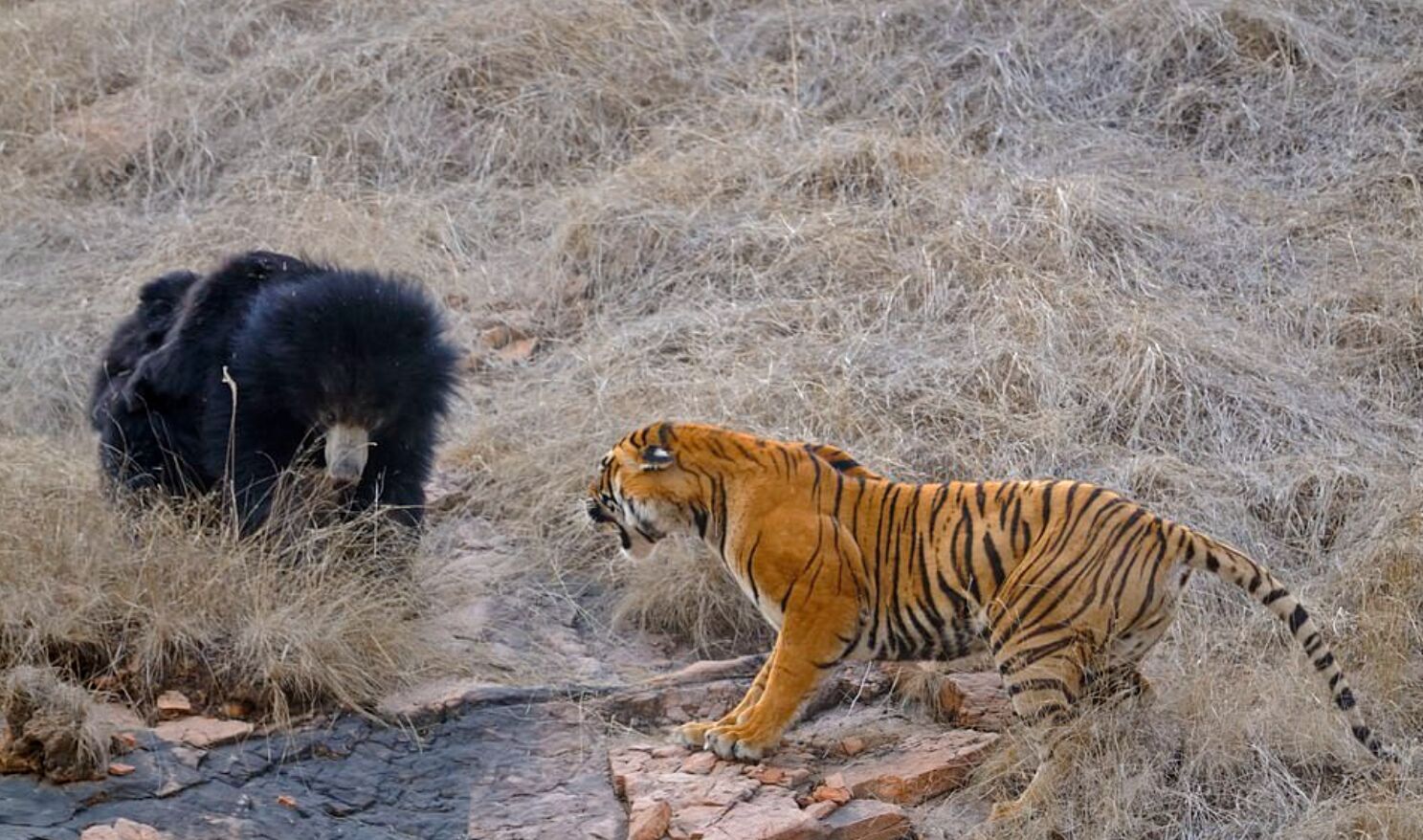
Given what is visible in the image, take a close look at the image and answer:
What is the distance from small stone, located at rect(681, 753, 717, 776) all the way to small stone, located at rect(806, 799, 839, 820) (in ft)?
1.06

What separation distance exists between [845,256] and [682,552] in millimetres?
2237

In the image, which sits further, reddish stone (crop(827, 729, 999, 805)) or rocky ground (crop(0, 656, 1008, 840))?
reddish stone (crop(827, 729, 999, 805))


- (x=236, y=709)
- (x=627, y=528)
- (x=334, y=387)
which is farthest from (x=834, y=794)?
(x=334, y=387)

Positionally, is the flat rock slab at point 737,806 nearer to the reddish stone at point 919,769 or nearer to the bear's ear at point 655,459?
the reddish stone at point 919,769

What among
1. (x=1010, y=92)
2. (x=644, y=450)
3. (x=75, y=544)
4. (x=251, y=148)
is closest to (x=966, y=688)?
(x=644, y=450)

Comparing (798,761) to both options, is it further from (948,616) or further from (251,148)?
(251,148)

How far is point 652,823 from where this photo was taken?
4590mm

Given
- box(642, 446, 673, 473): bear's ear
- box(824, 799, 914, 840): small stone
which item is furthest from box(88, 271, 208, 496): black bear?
box(824, 799, 914, 840): small stone

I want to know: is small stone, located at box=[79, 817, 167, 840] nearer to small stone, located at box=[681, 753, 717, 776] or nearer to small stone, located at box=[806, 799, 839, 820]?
small stone, located at box=[681, 753, 717, 776]

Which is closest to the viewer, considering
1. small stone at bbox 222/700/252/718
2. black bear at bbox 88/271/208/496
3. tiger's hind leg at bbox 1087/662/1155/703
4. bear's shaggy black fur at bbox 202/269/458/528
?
tiger's hind leg at bbox 1087/662/1155/703

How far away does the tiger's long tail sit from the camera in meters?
4.52

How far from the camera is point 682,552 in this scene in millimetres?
6121

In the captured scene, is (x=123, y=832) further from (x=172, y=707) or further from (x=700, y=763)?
(x=700, y=763)

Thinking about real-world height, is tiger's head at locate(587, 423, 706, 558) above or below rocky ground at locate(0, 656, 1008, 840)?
above
